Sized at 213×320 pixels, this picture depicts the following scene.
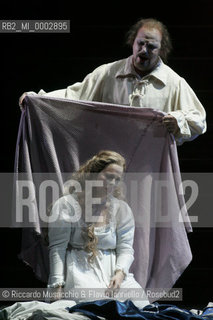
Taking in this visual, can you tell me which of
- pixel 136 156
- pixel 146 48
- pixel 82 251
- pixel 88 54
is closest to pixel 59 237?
pixel 82 251

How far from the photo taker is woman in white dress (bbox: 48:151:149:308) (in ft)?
27.3

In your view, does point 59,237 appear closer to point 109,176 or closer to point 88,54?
point 109,176

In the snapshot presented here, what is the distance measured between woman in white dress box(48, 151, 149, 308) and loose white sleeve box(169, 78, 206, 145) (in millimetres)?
409

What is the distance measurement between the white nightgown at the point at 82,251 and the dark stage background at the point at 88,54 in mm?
841

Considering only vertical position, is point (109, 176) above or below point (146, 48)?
below

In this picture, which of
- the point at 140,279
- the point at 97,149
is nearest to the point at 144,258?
the point at 140,279

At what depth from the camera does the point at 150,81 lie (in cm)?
881

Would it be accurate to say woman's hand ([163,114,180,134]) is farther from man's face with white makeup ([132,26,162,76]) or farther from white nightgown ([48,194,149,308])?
white nightgown ([48,194,149,308])

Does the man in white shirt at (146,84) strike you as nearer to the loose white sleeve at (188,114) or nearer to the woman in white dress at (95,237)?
the loose white sleeve at (188,114)

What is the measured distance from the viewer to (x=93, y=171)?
8469mm

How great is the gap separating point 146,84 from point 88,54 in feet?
2.05

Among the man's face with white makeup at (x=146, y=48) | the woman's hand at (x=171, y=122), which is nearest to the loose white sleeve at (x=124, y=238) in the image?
the woman's hand at (x=171, y=122)

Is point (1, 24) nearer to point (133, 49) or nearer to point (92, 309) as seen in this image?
point (133, 49)

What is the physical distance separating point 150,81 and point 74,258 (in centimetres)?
116
